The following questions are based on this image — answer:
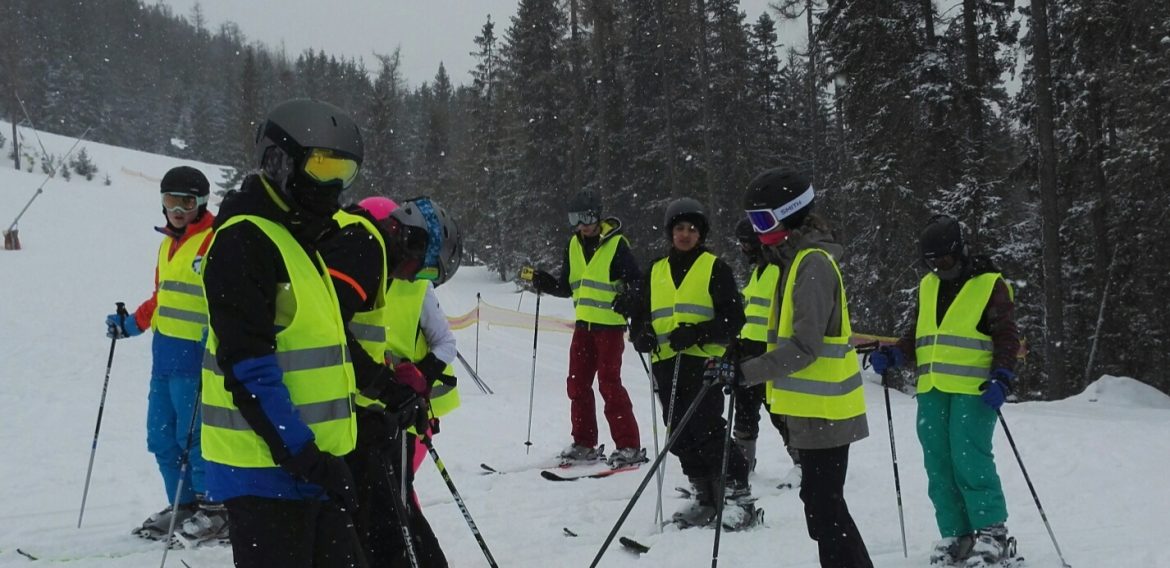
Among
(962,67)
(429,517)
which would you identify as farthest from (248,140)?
(429,517)

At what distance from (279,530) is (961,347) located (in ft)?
12.2

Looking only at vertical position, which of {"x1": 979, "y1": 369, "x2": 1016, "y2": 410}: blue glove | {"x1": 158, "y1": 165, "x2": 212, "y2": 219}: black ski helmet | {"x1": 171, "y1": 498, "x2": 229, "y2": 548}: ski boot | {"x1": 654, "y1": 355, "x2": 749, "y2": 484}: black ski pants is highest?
{"x1": 158, "y1": 165, "x2": 212, "y2": 219}: black ski helmet

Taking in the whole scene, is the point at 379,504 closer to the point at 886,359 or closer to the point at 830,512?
the point at 830,512

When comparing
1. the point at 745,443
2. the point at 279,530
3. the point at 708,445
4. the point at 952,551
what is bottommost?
the point at 952,551

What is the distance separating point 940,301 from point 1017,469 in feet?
8.56

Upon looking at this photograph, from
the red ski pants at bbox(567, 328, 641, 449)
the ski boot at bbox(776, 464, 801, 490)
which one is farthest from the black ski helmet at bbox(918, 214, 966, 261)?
the red ski pants at bbox(567, 328, 641, 449)

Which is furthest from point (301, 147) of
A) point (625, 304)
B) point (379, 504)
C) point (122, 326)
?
point (625, 304)

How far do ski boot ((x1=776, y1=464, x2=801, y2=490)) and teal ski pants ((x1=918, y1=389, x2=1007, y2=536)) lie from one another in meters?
1.41

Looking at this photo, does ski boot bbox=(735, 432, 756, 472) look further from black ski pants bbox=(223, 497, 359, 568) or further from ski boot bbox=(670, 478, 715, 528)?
black ski pants bbox=(223, 497, 359, 568)

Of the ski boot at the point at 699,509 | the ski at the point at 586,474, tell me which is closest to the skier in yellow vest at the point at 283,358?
the ski boot at the point at 699,509

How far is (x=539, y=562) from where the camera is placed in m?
4.28

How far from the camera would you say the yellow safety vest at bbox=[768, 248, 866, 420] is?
11.6 ft

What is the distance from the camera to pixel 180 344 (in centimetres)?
434

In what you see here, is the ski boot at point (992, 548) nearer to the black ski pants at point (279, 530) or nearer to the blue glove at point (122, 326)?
the black ski pants at point (279, 530)
